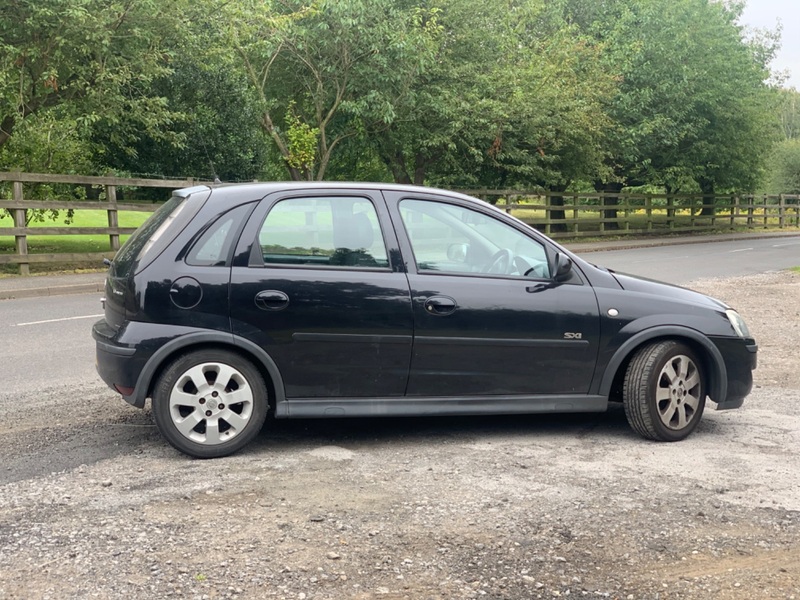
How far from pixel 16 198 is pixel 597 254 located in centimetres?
1576

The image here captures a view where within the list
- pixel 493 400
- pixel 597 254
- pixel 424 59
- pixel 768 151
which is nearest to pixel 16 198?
pixel 424 59

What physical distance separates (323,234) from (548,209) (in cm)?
2421

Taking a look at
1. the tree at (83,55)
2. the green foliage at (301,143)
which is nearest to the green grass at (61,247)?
the tree at (83,55)

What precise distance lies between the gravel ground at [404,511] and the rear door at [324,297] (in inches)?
19.4

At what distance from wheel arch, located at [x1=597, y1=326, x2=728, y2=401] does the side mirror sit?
0.57 meters

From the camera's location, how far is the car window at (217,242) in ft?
16.3

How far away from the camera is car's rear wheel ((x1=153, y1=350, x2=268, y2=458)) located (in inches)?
191

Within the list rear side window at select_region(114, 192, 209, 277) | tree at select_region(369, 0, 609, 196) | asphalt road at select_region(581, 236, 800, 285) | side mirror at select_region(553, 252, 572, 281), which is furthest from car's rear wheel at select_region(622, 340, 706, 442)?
tree at select_region(369, 0, 609, 196)

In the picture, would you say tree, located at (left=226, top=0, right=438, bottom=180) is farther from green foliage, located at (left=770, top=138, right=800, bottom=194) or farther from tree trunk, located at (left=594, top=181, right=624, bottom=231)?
green foliage, located at (left=770, top=138, right=800, bottom=194)

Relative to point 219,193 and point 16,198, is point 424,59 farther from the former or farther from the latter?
point 219,193

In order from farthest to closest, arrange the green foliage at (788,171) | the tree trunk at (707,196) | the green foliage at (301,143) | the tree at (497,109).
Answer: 1. the green foliage at (788,171)
2. the tree trunk at (707,196)
3. the tree at (497,109)
4. the green foliage at (301,143)

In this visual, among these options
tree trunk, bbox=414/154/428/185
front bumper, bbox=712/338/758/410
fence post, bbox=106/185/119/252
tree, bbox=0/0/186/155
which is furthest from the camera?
tree trunk, bbox=414/154/428/185

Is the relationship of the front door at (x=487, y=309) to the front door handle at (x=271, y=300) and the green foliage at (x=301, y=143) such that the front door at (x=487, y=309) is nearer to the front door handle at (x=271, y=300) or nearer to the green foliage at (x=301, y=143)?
the front door handle at (x=271, y=300)

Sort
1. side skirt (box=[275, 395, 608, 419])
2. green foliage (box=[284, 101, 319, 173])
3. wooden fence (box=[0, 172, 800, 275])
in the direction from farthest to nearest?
green foliage (box=[284, 101, 319, 173]) → wooden fence (box=[0, 172, 800, 275]) → side skirt (box=[275, 395, 608, 419])
